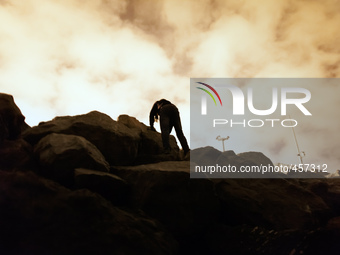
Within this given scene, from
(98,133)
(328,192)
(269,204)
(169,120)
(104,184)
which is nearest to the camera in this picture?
(104,184)

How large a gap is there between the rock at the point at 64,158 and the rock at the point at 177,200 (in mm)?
1330

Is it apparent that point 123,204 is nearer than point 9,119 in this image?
Yes

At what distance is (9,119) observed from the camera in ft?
24.4

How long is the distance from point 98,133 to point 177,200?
3803mm

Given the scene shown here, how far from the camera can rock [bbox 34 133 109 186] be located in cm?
627

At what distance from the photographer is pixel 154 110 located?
11.2 m

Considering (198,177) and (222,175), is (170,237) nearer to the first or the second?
(198,177)

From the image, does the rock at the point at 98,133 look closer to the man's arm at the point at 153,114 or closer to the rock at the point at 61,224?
the man's arm at the point at 153,114

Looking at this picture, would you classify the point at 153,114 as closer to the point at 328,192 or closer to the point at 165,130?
the point at 165,130

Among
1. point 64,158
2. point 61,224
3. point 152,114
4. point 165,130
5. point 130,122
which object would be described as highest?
point 152,114

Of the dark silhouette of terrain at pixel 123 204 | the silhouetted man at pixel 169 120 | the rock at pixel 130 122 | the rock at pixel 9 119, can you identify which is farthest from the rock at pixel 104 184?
the rock at pixel 130 122

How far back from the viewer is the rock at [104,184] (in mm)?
5930

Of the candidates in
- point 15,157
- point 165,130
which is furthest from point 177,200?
point 15,157

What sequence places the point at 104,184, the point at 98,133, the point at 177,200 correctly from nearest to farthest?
the point at 104,184 → the point at 177,200 → the point at 98,133
